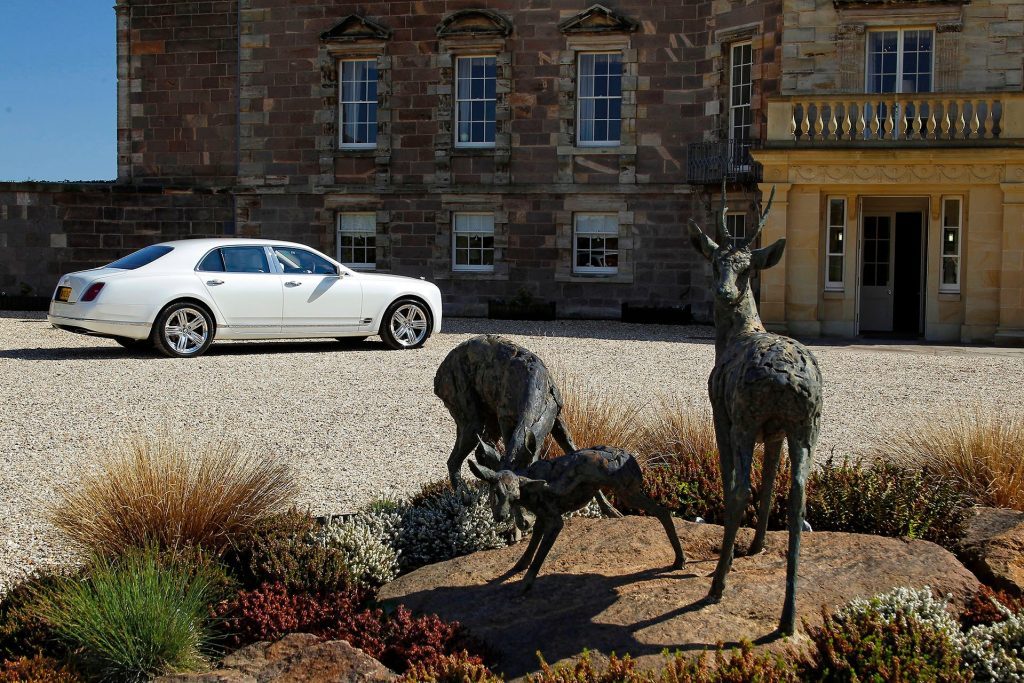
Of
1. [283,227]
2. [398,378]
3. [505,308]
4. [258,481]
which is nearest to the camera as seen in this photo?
[258,481]

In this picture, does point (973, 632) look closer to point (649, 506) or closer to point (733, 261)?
point (649, 506)

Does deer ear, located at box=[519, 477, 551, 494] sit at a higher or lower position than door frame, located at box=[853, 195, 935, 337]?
lower

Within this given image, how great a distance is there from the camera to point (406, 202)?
27906 mm

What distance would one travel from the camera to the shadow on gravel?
16.4m

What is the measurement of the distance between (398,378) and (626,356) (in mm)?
4201

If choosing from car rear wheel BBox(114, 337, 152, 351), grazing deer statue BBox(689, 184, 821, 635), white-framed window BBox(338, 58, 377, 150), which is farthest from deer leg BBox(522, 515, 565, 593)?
white-framed window BBox(338, 58, 377, 150)

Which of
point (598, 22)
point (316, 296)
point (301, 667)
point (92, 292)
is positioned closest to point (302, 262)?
point (316, 296)

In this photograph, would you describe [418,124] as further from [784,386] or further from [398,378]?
[784,386]

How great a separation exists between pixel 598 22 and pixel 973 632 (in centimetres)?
2306

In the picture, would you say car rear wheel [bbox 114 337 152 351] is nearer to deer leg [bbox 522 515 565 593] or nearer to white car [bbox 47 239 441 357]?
white car [bbox 47 239 441 357]

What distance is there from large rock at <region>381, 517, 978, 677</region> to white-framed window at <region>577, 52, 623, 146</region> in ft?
69.7

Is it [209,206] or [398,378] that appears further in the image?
[209,206]

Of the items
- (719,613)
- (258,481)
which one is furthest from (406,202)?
(719,613)

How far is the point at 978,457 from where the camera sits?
7996mm
